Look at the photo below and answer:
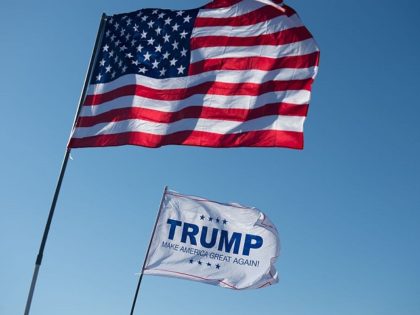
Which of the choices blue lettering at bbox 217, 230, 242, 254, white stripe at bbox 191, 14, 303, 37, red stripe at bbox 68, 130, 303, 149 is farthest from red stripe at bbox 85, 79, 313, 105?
blue lettering at bbox 217, 230, 242, 254

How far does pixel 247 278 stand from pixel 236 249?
4.01 feet

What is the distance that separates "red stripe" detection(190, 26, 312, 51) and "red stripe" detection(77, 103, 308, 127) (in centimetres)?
142

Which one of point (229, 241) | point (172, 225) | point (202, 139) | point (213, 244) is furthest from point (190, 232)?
point (202, 139)

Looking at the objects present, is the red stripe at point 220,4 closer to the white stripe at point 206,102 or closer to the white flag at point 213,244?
the white stripe at point 206,102

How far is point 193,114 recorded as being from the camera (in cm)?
1067

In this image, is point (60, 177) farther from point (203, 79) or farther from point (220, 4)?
point (220, 4)

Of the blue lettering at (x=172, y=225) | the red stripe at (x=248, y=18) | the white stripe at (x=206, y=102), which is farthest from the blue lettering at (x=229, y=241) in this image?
the red stripe at (x=248, y=18)

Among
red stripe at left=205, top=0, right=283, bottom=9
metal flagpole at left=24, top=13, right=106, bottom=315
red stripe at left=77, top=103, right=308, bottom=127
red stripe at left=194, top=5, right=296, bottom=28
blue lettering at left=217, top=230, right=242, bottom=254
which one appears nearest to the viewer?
metal flagpole at left=24, top=13, right=106, bottom=315

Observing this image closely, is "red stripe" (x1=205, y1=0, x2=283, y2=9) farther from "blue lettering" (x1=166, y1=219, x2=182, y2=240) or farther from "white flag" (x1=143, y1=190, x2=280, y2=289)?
"blue lettering" (x1=166, y1=219, x2=182, y2=240)

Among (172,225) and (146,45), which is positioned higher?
(146,45)

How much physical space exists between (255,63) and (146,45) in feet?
7.85

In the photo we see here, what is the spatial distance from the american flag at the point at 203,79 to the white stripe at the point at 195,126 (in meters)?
0.02

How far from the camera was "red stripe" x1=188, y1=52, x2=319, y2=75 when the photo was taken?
34.8 ft

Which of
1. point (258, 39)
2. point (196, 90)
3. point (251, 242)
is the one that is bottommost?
point (196, 90)
